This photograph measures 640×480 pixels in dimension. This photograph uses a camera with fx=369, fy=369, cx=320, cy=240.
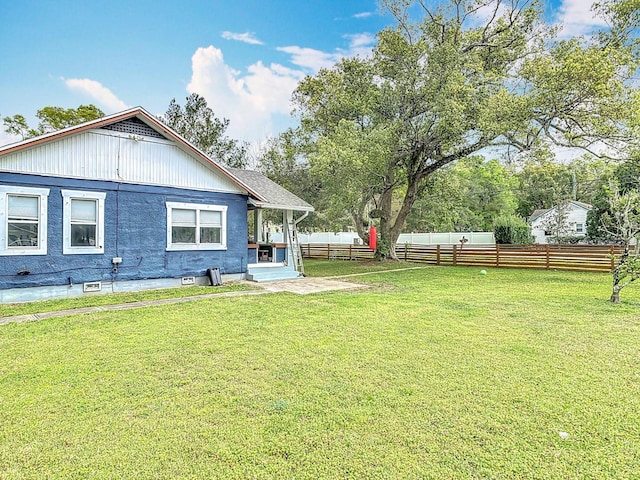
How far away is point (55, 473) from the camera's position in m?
2.36

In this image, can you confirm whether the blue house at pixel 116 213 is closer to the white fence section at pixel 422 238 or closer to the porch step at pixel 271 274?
the porch step at pixel 271 274

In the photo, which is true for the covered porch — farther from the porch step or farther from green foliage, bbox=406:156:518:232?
green foliage, bbox=406:156:518:232

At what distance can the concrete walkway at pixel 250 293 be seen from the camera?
23.1 ft

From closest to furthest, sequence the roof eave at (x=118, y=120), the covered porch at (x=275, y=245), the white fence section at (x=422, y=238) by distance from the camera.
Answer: the roof eave at (x=118, y=120), the covered porch at (x=275, y=245), the white fence section at (x=422, y=238)

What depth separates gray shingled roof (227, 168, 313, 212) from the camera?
12986 millimetres

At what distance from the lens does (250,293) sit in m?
9.83

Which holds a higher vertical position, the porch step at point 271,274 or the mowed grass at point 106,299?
the porch step at point 271,274

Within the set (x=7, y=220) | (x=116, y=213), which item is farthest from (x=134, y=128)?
(x=7, y=220)

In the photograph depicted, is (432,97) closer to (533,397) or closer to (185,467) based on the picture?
(533,397)

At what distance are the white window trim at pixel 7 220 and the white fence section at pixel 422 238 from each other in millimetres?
20338

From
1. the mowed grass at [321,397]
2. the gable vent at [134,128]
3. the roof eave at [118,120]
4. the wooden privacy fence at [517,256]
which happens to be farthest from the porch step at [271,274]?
the wooden privacy fence at [517,256]

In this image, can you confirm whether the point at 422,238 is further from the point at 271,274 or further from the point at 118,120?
the point at 118,120

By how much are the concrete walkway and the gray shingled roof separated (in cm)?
265

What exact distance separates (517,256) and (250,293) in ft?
43.0
